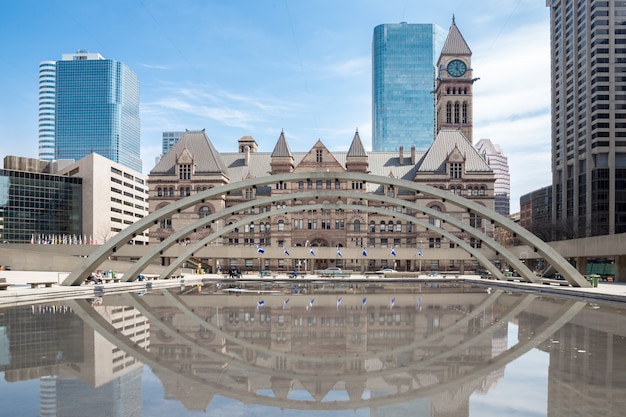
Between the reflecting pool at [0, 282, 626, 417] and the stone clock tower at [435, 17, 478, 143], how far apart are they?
8437 centimetres

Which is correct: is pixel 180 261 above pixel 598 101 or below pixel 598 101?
below

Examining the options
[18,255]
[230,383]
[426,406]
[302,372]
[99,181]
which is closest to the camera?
[426,406]

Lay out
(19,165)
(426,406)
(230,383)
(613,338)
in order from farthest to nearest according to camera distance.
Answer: (19,165) → (613,338) → (230,383) → (426,406)

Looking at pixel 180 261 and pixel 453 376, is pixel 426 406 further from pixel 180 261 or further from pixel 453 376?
pixel 180 261

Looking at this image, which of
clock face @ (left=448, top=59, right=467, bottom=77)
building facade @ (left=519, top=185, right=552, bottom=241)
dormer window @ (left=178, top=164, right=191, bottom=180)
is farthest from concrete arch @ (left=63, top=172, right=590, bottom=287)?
building facade @ (left=519, top=185, right=552, bottom=241)

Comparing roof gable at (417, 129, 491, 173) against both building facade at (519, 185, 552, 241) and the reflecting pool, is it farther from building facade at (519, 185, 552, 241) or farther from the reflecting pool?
the reflecting pool

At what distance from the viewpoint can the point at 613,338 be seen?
47.3 ft

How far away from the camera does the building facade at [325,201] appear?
79750mm

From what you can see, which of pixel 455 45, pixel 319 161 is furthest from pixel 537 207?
pixel 319 161

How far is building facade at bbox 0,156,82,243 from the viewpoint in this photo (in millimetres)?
87062

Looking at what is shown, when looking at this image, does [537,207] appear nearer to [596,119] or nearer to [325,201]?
[596,119]

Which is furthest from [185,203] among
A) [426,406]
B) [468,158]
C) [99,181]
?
[99,181]

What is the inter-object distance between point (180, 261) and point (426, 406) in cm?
3935

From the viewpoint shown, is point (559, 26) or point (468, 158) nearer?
point (468, 158)
